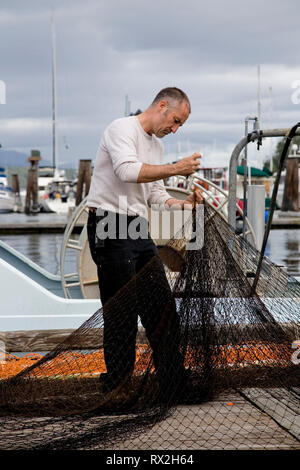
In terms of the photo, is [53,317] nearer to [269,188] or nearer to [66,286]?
[66,286]

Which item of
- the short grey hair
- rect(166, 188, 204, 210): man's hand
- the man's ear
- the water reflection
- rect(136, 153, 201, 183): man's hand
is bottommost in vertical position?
the water reflection

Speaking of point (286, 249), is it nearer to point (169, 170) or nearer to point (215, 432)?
point (169, 170)

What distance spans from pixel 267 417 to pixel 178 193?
13.4 ft

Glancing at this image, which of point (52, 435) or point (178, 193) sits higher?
point (178, 193)

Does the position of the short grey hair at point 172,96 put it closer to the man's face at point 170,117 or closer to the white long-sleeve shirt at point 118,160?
the man's face at point 170,117

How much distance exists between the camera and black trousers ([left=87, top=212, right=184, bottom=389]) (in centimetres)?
373

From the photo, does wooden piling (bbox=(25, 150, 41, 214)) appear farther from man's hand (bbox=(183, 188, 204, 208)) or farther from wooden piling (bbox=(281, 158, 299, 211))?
man's hand (bbox=(183, 188, 204, 208))

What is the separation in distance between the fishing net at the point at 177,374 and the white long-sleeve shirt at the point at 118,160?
13.9 inches

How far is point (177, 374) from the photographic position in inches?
141

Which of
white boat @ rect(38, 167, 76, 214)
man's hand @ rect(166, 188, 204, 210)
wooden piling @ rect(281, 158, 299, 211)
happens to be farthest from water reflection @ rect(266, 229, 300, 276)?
white boat @ rect(38, 167, 76, 214)

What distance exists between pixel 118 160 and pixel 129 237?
47 centimetres

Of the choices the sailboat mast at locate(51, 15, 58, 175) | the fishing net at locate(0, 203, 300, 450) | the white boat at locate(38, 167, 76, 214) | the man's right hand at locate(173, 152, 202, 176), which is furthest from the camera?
the sailboat mast at locate(51, 15, 58, 175)

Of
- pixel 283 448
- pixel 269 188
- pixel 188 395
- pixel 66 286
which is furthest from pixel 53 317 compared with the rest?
pixel 269 188

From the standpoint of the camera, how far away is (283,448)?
310cm
